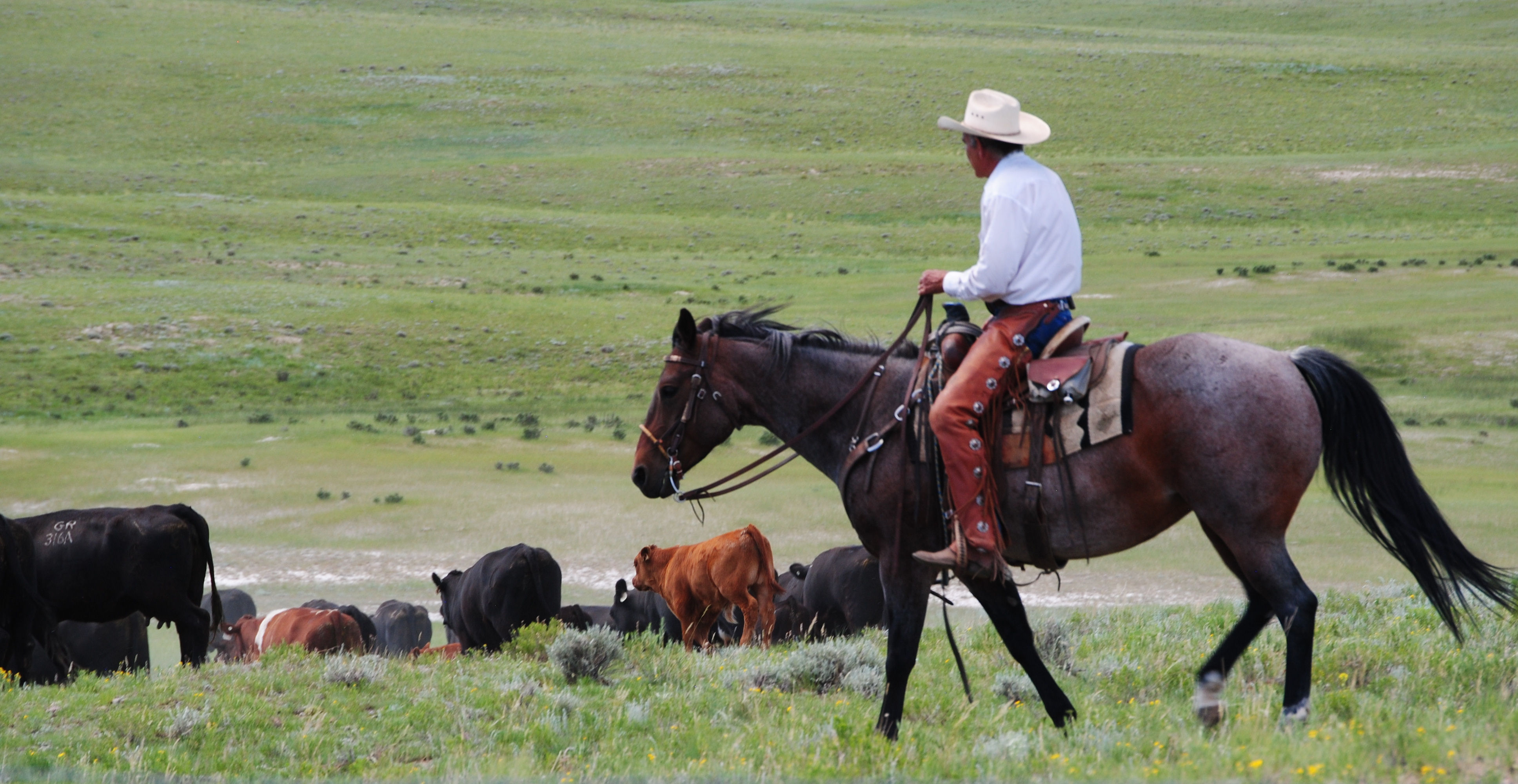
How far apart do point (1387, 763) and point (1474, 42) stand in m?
112

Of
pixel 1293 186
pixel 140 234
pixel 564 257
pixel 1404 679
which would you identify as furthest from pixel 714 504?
pixel 1293 186

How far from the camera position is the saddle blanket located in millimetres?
5438

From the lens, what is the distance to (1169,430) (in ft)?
17.5

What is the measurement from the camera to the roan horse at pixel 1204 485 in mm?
5227

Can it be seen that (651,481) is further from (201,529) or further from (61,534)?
(61,534)

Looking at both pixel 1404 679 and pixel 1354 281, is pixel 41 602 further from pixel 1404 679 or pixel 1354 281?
pixel 1354 281

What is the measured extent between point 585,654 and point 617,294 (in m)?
31.6

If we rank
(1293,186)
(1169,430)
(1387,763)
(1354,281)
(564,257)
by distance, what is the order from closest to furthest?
(1387,763) < (1169,430) < (1354,281) < (564,257) < (1293,186)

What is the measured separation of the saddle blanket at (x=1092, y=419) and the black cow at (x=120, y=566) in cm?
786

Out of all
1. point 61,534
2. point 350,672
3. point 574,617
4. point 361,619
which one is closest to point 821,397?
point 350,672

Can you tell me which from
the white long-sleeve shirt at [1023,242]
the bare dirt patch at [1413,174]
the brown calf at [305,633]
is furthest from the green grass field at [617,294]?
the brown calf at [305,633]

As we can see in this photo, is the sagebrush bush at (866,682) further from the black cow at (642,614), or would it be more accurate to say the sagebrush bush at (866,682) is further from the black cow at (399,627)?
the black cow at (399,627)

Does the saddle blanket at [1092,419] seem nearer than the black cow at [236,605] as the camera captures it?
Yes

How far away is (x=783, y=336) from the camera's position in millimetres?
6465
